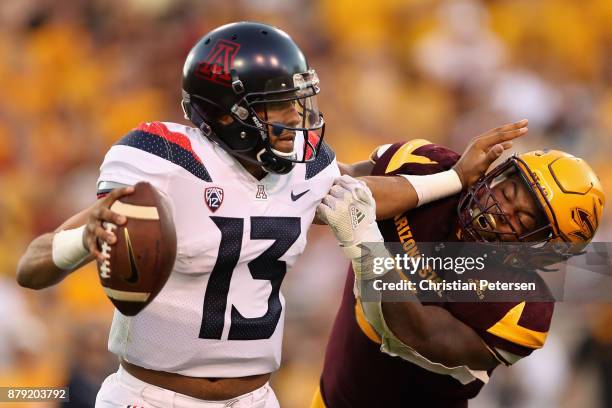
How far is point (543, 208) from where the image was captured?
11.0 feet

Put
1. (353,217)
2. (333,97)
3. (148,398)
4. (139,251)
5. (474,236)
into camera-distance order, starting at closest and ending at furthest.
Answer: (139,251)
(148,398)
(353,217)
(474,236)
(333,97)

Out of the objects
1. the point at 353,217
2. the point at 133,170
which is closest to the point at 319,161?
the point at 353,217

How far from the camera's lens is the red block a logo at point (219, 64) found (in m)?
2.89

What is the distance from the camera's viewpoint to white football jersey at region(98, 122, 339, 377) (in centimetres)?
279

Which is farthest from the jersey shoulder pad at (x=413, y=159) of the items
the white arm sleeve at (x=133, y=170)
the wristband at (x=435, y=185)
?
the white arm sleeve at (x=133, y=170)

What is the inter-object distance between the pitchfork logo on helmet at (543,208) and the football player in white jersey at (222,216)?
727mm

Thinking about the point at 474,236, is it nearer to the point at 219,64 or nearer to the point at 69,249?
the point at 219,64

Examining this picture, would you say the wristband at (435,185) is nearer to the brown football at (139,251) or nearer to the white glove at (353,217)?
the white glove at (353,217)

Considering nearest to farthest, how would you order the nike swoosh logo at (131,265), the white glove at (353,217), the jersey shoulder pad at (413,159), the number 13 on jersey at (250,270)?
the nike swoosh logo at (131,265) < the number 13 on jersey at (250,270) < the white glove at (353,217) < the jersey shoulder pad at (413,159)

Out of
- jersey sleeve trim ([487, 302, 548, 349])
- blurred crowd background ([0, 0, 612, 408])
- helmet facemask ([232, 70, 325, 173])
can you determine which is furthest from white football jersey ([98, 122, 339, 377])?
blurred crowd background ([0, 0, 612, 408])

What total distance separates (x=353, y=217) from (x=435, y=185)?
53 centimetres

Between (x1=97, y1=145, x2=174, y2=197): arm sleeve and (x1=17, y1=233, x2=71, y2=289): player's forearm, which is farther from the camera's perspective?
(x1=97, y1=145, x2=174, y2=197): arm sleeve

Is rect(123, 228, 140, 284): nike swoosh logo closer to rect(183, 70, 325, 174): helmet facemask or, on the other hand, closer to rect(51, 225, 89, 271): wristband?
rect(51, 225, 89, 271): wristband

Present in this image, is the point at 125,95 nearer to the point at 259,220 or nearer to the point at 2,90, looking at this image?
the point at 2,90
